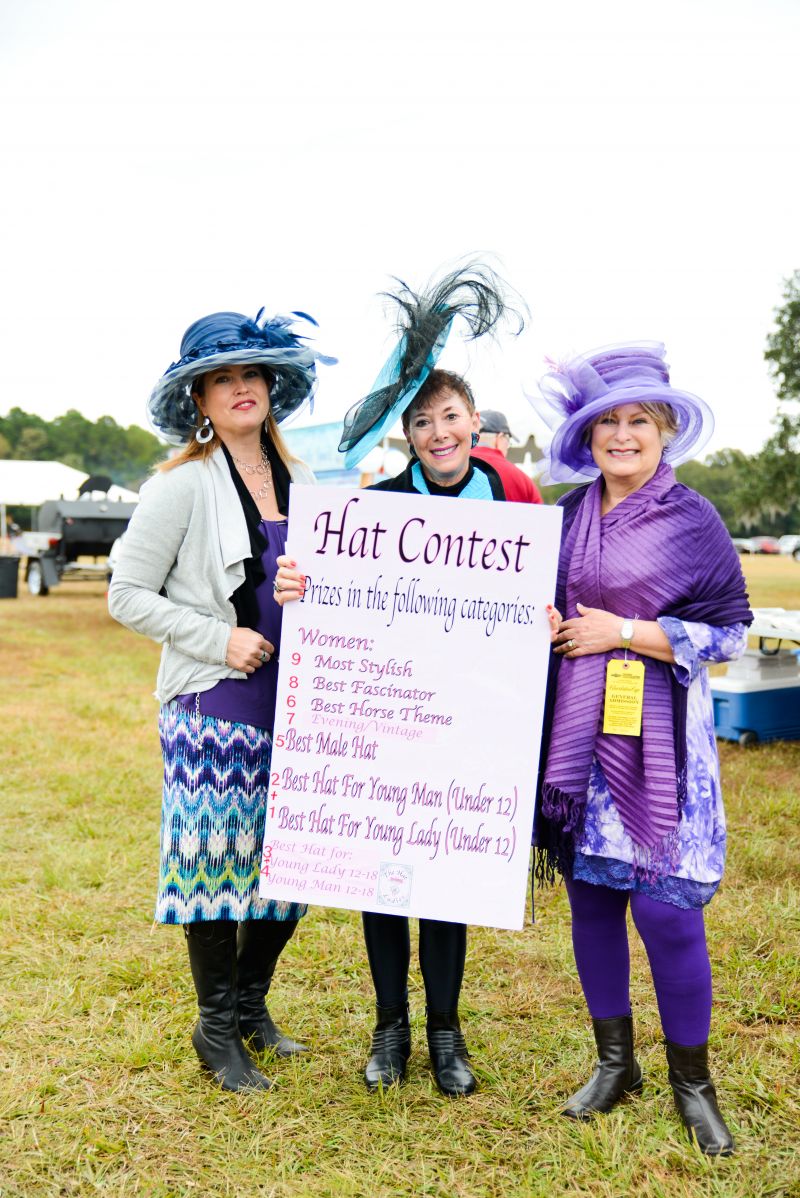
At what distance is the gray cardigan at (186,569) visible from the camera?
92.1 inches

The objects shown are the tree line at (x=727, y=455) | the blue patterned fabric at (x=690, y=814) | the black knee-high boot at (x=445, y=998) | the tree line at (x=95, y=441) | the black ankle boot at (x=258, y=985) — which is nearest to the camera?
the blue patterned fabric at (x=690, y=814)

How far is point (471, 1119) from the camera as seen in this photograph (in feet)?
7.71

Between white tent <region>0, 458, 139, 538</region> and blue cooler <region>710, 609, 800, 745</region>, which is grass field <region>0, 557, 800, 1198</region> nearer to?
blue cooler <region>710, 609, 800, 745</region>

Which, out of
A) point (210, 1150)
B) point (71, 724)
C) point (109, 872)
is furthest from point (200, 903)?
point (71, 724)

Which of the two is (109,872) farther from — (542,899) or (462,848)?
(462,848)

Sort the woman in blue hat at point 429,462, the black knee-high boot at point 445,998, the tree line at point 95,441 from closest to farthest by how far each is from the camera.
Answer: the woman in blue hat at point 429,462 → the black knee-high boot at point 445,998 → the tree line at point 95,441

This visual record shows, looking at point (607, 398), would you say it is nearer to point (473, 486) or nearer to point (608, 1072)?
point (473, 486)

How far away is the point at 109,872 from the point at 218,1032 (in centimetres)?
164

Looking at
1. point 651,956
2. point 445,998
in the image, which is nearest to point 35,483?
point 445,998

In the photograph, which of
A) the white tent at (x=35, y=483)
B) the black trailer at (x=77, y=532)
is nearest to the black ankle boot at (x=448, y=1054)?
the black trailer at (x=77, y=532)

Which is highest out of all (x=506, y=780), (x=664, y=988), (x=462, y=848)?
(x=506, y=780)

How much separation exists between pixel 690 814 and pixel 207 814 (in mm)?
1107

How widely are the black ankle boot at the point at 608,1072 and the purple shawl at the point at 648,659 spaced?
460 millimetres

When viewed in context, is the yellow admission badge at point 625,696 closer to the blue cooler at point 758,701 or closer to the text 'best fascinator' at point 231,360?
the text 'best fascinator' at point 231,360
